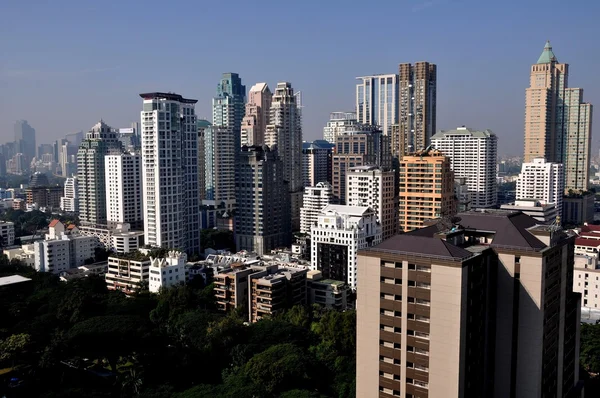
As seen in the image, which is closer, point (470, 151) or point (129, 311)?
point (129, 311)

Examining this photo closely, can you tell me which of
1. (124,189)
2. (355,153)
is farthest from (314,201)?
(124,189)

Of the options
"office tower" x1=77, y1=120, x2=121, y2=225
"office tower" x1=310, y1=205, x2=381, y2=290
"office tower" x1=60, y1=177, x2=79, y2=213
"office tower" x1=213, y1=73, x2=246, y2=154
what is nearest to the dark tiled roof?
"office tower" x1=310, y1=205, x2=381, y2=290

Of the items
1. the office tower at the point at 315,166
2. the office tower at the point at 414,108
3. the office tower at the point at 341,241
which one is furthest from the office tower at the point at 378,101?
the office tower at the point at 341,241

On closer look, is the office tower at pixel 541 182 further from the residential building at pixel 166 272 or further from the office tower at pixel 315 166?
the residential building at pixel 166 272

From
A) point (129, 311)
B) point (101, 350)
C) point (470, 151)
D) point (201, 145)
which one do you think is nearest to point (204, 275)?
point (129, 311)

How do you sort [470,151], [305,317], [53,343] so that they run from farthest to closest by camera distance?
[470,151] < [305,317] < [53,343]

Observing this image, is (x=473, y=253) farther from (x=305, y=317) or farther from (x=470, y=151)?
(x=470, y=151)

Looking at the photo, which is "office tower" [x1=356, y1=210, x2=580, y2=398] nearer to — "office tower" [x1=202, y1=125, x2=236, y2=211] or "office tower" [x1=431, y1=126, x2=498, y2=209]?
"office tower" [x1=202, y1=125, x2=236, y2=211]
